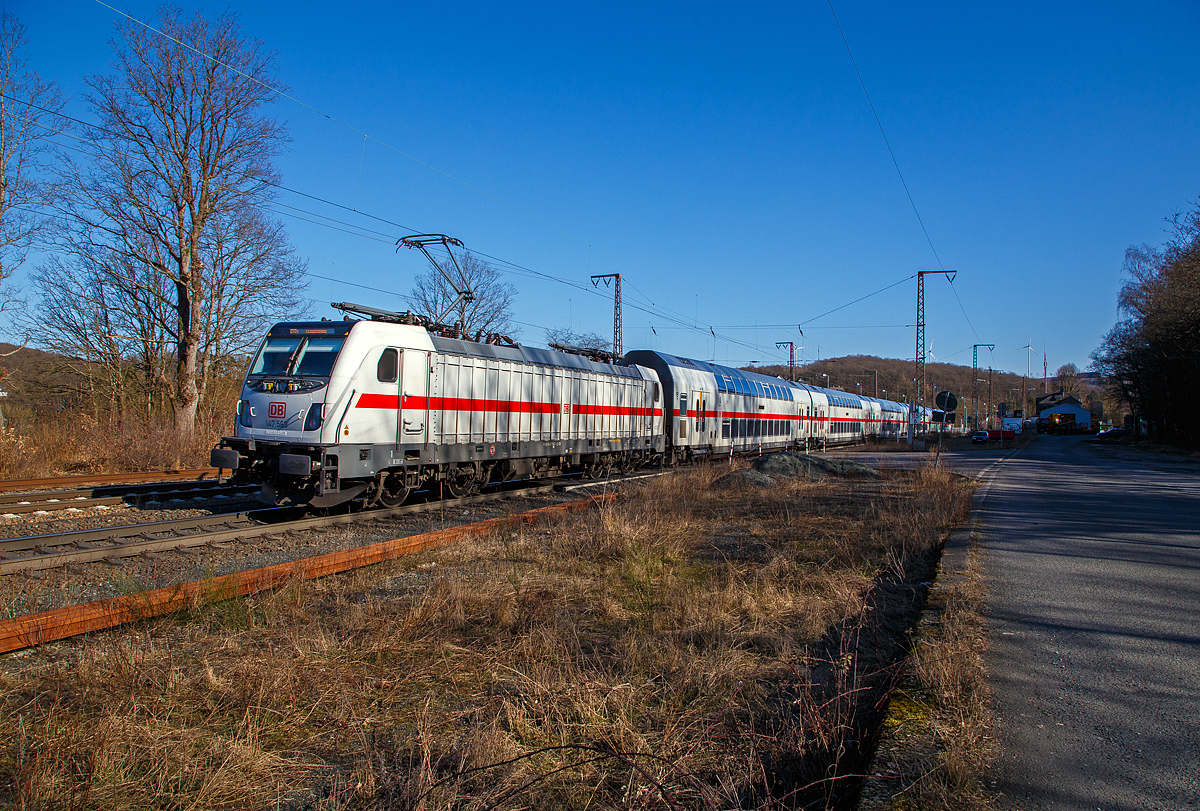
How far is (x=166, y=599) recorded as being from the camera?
573 cm

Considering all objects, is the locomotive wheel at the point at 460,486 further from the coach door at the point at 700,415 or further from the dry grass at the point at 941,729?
the coach door at the point at 700,415

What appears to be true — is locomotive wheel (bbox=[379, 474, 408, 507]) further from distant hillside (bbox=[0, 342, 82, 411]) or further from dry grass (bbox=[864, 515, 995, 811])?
distant hillside (bbox=[0, 342, 82, 411])

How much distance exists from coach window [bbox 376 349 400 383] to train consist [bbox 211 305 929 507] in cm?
2

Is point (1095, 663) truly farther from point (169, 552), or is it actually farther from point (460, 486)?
point (460, 486)

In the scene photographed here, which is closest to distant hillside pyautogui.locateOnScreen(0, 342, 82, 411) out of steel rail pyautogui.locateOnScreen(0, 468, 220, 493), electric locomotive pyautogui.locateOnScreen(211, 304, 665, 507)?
steel rail pyautogui.locateOnScreen(0, 468, 220, 493)

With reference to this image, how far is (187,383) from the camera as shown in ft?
71.0

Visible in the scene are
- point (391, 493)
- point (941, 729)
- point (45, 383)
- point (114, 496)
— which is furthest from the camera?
point (45, 383)

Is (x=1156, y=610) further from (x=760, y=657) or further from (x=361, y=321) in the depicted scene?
(x=361, y=321)

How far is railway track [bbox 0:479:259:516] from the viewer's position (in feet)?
36.5

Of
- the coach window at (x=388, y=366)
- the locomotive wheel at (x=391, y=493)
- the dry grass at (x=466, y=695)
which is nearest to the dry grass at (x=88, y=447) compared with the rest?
the locomotive wheel at (x=391, y=493)

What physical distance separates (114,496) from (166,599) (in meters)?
8.31

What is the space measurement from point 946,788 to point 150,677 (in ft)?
14.7

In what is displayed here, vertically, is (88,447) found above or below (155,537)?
above

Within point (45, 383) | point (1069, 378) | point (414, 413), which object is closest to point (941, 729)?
point (414, 413)
